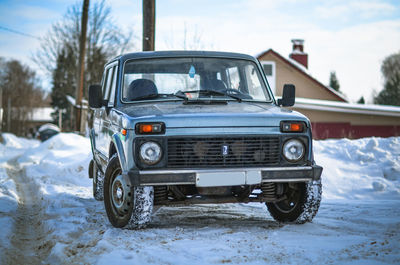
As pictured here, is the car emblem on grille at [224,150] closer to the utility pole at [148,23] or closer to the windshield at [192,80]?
the windshield at [192,80]

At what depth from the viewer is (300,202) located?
5.84 m

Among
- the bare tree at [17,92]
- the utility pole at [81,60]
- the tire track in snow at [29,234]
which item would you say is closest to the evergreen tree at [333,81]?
the bare tree at [17,92]

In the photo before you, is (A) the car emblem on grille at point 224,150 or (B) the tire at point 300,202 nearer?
(A) the car emblem on grille at point 224,150

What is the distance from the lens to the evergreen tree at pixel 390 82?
197 feet

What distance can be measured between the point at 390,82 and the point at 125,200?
207ft

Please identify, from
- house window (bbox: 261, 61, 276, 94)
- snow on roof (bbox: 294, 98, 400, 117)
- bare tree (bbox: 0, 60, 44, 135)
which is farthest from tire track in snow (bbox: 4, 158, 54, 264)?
bare tree (bbox: 0, 60, 44, 135)

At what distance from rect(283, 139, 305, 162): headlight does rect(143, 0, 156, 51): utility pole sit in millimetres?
7634

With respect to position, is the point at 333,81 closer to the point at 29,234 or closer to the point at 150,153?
the point at 29,234

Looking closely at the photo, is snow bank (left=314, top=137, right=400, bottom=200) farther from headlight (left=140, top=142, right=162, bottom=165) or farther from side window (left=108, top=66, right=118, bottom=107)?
headlight (left=140, top=142, right=162, bottom=165)

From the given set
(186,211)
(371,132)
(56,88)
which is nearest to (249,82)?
(186,211)

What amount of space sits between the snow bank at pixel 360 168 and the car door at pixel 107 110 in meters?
Result: 3.77

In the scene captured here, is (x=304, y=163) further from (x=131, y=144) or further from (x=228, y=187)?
(x=131, y=144)

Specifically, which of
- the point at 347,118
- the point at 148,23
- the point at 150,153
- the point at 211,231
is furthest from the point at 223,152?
the point at 347,118

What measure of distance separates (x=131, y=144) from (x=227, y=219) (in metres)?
1.90
